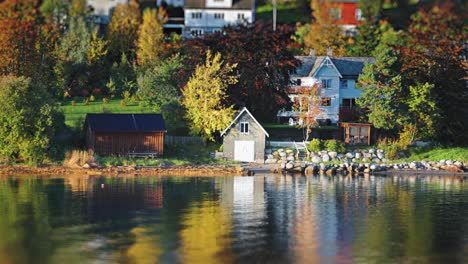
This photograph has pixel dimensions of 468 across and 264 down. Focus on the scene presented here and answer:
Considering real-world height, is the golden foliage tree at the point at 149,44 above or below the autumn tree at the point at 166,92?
above

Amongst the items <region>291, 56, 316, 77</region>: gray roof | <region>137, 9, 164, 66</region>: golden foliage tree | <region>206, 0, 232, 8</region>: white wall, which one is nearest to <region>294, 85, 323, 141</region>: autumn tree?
<region>291, 56, 316, 77</region>: gray roof

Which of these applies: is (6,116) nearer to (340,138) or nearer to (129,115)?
(129,115)

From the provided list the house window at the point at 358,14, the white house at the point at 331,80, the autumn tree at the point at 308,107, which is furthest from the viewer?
the house window at the point at 358,14

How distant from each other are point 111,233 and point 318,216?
12783 millimetres

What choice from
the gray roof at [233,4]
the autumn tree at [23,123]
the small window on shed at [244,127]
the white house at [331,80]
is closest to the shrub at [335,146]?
the small window on shed at [244,127]

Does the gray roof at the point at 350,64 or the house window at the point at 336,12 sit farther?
the house window at the point at 336,12

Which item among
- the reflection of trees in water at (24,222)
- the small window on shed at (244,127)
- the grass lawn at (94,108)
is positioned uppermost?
the grass lawn at (94,108)

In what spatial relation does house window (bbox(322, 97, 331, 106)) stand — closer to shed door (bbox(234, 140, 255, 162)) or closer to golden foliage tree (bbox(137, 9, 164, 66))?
shed door (bbox(234, 140, 255, 162))

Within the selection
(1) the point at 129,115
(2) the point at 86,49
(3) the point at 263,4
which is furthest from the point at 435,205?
(3) the point at 263,4

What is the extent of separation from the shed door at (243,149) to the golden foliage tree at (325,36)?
29.1 m

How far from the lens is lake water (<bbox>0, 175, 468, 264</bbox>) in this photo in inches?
1679

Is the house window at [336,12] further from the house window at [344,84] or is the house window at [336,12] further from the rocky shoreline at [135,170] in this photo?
the rocky shoreline at [135,170]

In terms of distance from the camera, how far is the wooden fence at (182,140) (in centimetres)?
7912

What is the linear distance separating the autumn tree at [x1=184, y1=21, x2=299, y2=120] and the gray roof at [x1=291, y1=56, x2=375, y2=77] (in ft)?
Result: 26.2
